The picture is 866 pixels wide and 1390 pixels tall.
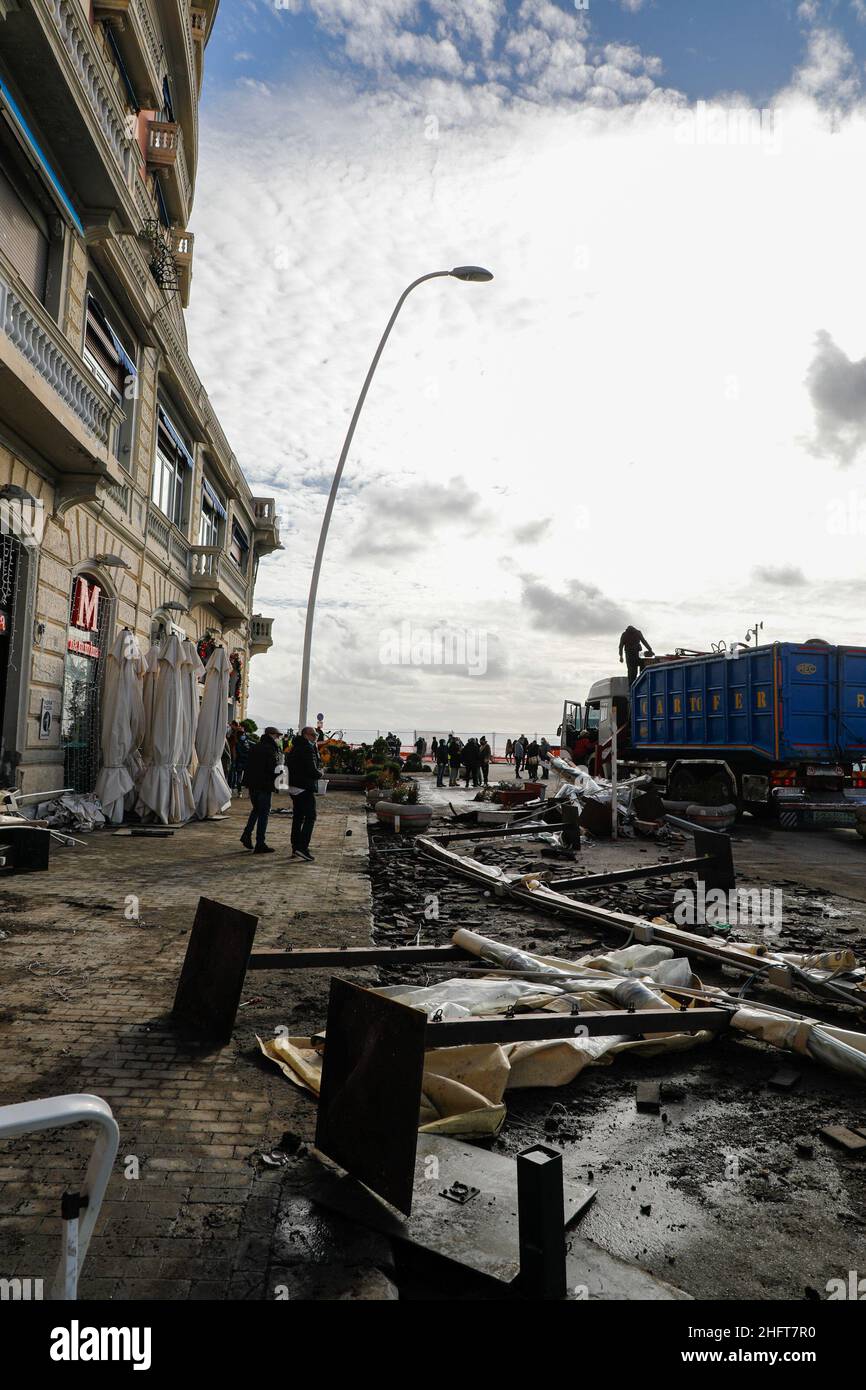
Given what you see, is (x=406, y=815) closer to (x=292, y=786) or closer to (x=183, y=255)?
(x=292, y=786)

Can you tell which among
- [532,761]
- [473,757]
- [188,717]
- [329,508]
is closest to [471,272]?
[329,508]

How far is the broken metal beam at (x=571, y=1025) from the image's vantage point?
3.65 meters

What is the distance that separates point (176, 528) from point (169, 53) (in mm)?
10921

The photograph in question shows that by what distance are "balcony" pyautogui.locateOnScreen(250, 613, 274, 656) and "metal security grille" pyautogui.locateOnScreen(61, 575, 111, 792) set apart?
1987 centimetres

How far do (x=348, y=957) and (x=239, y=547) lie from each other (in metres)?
28.8

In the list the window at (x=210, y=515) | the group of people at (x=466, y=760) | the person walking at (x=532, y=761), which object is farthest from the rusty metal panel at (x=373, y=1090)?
the person walking at (x=532, y=761)

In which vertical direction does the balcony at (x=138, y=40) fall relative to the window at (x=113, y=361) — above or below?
above

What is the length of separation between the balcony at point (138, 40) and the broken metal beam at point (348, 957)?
53.2ft

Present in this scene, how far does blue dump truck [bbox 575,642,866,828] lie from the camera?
635 inches

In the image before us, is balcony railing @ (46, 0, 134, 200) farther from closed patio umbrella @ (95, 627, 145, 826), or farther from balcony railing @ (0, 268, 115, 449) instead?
closed patio umbrella @ (95, 627, 145, 826)

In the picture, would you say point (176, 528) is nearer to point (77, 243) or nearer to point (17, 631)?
point (77, 243)

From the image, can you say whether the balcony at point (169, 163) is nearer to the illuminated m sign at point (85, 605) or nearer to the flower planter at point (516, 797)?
the illuminated m sign at point (85, 605)

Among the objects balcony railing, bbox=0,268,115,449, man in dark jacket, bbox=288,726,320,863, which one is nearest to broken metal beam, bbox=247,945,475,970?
man in dark jacket, bbox=288,726,320,863
